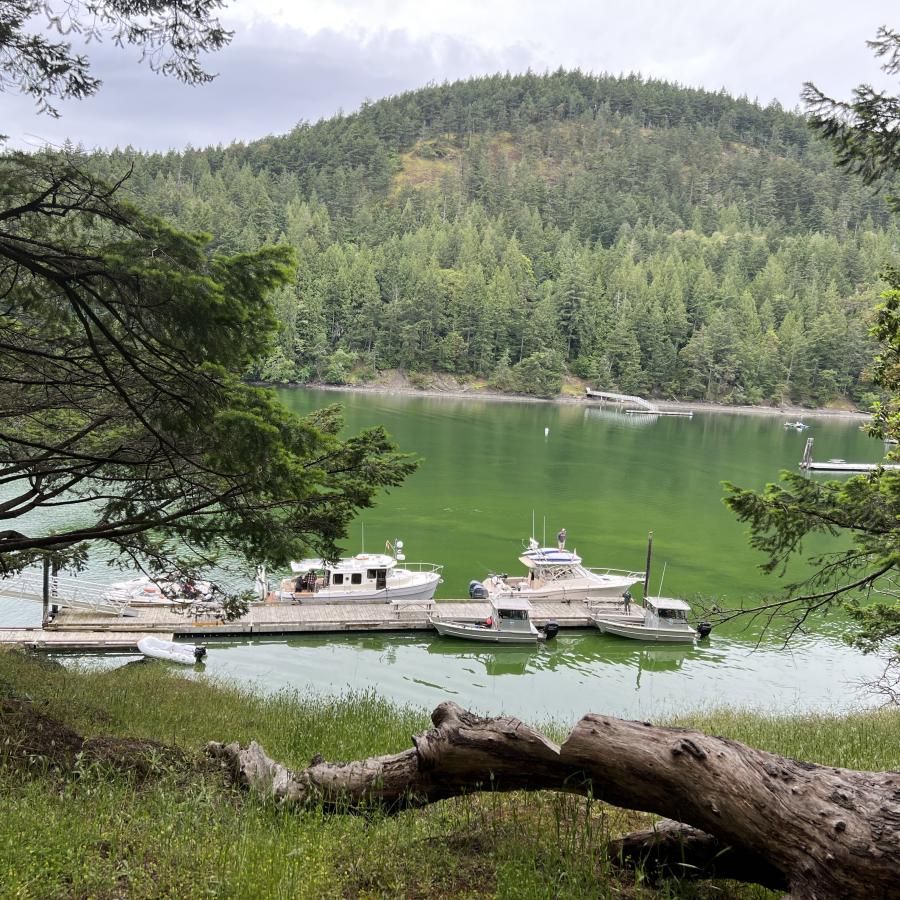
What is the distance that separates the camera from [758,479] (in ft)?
162

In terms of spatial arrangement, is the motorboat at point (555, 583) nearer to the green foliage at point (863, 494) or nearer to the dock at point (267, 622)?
the dock at point (267, 622)

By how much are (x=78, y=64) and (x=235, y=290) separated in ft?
7.24

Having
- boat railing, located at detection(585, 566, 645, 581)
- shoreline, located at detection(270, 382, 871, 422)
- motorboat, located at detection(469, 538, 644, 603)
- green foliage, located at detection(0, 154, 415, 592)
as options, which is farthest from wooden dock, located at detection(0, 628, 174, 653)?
shoreline, located at detection(270, 382, 871, 422)

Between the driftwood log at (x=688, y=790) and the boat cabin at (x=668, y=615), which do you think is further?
the boat cabin at (x=668, y=615)

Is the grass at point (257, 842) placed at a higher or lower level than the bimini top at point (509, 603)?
higher

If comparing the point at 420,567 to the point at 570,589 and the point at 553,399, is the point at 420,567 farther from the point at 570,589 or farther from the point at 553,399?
the point at 553,399

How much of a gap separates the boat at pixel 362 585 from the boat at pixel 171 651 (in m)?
4.55

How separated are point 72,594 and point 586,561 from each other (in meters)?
19.7

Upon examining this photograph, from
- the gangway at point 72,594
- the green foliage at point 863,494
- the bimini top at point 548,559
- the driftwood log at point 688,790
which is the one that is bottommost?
the gangway at point 72,594

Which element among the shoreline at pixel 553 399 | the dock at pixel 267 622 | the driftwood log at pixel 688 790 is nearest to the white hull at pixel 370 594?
the dock at pixel 267 622

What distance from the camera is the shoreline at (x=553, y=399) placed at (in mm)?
98688

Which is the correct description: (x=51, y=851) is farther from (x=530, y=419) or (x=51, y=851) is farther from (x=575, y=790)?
(x=530, y=419)

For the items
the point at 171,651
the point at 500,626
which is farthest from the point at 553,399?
the point at 171,651

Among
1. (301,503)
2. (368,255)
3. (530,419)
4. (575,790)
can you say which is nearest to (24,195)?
(301,503)
